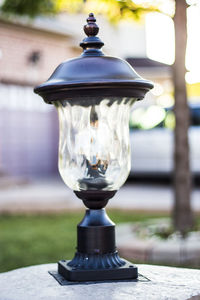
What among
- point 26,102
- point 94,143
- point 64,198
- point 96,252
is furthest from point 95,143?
point 26,102

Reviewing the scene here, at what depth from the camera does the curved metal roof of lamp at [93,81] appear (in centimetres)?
227

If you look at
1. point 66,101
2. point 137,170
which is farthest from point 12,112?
point 66,101

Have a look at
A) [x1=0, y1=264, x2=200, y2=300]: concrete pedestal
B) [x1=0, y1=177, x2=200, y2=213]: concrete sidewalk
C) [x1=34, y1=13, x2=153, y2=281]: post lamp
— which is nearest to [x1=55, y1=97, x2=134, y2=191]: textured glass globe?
[x1=34, y1=13, x2=153, y2=281]: post lamp

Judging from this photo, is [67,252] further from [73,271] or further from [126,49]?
[126,49]

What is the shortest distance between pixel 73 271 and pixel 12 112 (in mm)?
11595

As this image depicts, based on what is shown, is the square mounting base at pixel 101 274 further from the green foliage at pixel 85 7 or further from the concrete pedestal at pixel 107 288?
the green foliage at pixel 85 7

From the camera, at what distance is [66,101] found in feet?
7.78

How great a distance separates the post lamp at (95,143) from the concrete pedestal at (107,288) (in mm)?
74

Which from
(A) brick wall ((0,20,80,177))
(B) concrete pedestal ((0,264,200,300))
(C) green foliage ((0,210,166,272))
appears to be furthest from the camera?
(A) brick wall ((0,20,80,177))

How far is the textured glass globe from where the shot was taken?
236cm

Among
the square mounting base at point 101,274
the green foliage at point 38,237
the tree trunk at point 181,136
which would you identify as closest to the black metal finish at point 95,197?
the square mounting base at point 101,274

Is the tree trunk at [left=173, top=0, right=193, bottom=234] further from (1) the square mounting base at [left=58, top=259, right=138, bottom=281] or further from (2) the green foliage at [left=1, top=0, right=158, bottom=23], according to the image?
(1) the square mounting base at [left=58, top=259, right=138, bottom=281]

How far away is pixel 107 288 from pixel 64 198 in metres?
7.12

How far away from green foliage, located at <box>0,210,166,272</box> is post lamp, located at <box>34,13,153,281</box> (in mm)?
2701
